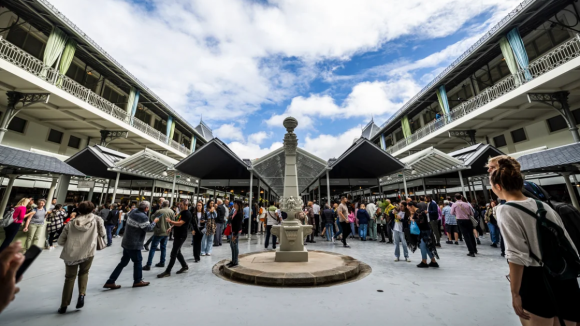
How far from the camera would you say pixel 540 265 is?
4.68 ft

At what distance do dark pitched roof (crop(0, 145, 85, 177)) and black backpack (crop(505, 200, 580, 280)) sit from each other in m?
11.3

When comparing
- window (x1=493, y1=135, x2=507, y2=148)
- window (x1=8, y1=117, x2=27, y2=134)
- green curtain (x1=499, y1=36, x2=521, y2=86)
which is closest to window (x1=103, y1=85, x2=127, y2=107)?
window (x1=8, y1=117, x2=27, y2=134)

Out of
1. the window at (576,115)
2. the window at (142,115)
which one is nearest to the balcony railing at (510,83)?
the window at (576,115)

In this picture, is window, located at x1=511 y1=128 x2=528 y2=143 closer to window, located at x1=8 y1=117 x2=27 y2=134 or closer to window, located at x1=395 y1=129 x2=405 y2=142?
window, located at x1=395 y1=129 x2=405 y2=142

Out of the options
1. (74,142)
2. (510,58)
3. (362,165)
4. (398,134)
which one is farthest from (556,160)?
(74,142)

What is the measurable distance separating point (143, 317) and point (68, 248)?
5.04ft

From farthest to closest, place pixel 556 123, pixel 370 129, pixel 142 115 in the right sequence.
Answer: pixel 370 129, pixel 142 115, pixel 556 123

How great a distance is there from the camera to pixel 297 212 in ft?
18.7

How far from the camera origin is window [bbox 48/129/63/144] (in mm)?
13383

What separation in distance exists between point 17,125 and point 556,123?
29141 millimetres

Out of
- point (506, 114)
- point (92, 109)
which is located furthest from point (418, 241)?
point (92, 109)

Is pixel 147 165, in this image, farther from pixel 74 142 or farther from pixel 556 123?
pixel 556 123

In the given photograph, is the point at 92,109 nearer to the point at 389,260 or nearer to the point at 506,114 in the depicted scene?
the point at 389,260

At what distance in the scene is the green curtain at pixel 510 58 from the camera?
37.4ft
